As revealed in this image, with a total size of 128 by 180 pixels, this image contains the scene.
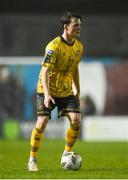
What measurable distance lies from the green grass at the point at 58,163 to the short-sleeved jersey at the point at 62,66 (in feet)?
3.43

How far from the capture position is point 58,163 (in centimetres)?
1299

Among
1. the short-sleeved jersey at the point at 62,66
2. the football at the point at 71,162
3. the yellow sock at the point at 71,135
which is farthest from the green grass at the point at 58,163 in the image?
the short-sleeved jersey at the point at 62,66

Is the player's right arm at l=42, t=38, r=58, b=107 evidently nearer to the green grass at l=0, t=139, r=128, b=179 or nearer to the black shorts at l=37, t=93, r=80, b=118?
the black shorts at l=37, t=93, r=80, b=118

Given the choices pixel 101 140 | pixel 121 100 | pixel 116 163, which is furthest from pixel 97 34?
pixel 116 163

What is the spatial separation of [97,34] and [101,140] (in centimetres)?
671

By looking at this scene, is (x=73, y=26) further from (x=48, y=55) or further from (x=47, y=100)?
(x=47, y=100)

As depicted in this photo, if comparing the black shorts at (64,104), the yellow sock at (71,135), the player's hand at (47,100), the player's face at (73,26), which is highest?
the player's face at (73,26)

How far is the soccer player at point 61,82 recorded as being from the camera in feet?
36.1

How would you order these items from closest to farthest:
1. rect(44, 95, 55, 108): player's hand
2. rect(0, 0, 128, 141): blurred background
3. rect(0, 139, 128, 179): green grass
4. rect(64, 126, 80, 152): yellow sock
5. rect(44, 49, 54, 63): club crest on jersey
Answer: rect(0, 139, 128, 179): green grass
rect(44, 95, 55, 108): player's hand
rect(44, 49, 54, 63): club crest on jersey
rect(64, 126, 80, 152): yellow sock
rect(0, 0, 128, 141): blurred background

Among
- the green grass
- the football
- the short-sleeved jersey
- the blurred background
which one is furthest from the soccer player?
the blurred background

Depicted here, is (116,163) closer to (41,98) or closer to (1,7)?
(41,98)

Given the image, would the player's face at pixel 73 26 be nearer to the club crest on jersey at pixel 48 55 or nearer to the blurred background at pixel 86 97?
the club crest on jersey at pixel 48 55

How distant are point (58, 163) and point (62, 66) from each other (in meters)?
2.22

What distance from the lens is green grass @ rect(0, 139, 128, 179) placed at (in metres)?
10.4
